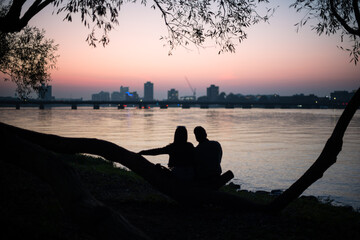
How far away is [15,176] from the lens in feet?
33.2

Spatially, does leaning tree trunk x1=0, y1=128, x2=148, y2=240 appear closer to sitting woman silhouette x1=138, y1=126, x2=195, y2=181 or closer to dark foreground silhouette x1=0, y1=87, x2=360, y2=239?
dark foreground silhouette x1=0, y1=87, x2=360, y2=239

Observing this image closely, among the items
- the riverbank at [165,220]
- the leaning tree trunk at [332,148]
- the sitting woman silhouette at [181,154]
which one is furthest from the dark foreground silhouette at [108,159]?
the riverbank at [165,220]

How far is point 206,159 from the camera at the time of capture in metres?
7.97

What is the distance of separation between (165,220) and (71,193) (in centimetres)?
334

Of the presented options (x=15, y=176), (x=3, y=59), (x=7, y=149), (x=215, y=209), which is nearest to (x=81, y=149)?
(x=7, y=149)

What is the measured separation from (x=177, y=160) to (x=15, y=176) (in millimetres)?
5479

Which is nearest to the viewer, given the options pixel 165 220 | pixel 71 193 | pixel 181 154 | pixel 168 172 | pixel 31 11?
pixel 71 193

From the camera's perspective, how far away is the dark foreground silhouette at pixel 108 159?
4.37 meters

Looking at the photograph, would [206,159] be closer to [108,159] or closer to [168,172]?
[168,172]

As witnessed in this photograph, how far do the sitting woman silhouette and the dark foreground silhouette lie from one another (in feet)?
0.99

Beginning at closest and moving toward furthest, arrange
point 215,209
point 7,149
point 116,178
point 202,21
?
1. point 7,149
2. point 215,209
3. point 202,21
4. point 116,178

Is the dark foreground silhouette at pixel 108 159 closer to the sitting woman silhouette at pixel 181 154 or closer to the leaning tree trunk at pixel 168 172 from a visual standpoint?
the leaning tree trunk at pixel 168 172

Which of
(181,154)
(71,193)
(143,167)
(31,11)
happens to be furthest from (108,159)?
(31,11)

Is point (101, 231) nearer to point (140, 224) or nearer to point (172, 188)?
point (140, 224)
